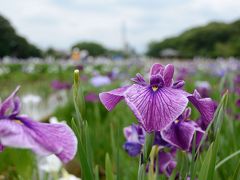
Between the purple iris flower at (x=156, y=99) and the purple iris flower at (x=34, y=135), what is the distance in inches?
6.4

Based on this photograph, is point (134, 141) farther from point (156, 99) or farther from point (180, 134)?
point (156, 99)

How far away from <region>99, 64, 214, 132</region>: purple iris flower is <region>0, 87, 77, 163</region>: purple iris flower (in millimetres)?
163

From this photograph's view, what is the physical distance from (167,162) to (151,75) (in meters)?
0.44

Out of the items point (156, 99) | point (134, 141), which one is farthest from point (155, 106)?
point (134, 141)

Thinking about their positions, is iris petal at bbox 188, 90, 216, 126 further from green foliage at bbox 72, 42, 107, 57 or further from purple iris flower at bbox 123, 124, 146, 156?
green foliage at bbox 72, 42, 107, 57

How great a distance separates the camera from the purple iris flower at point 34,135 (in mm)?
658

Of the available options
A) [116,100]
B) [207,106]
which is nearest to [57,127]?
[116,100]

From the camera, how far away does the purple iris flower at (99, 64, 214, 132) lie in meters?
0.81

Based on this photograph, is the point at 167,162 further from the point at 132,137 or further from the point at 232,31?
the point at 232,31

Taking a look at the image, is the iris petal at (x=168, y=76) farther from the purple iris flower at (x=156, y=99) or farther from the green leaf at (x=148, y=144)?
the green leaf at (x=148, y=144)

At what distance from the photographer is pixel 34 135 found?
681mm

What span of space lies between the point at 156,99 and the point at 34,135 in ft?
0.90

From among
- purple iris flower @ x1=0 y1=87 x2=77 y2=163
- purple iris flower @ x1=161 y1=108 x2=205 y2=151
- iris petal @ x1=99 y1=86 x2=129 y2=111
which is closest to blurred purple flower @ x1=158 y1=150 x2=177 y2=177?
purple iris flower @ x1=161 y1=108 x2=205 y2=151

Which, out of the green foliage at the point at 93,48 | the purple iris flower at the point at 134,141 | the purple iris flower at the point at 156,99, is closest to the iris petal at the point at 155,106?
the purple iris flower at the point at 156,99
